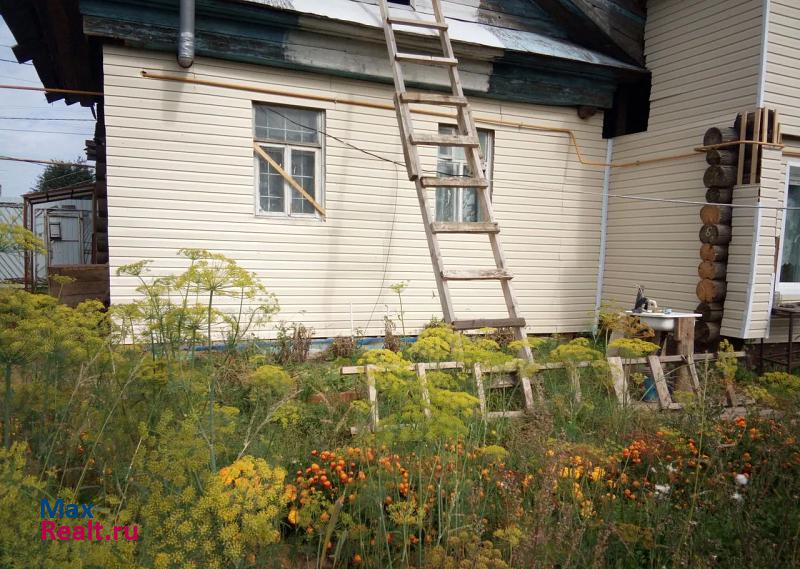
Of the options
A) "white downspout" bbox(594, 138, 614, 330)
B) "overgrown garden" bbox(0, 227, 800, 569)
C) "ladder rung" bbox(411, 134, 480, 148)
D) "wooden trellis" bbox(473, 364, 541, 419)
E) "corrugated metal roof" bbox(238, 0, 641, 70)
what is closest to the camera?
"overgrown garden" bbox(0, 227, 800, 569)

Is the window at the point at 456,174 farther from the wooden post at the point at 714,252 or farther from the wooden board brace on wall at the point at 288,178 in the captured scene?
the wooden post at the point at 714,252

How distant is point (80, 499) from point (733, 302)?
6.65 m

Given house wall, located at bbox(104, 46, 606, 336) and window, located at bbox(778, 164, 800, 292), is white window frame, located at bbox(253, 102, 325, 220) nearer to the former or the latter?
house wall, located at bbox(104, 46, 606, 336)

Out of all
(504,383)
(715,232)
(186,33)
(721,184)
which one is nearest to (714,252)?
(715,232)

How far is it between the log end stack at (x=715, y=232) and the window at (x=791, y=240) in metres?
0.88

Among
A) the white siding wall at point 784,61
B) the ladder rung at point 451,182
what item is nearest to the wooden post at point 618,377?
the ladder rung at point 451,182

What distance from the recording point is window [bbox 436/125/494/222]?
685 centimetres

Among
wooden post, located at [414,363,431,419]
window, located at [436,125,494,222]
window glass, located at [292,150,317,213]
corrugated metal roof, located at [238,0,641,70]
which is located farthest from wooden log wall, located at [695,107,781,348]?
wooden post, located at [414,363,431,419]

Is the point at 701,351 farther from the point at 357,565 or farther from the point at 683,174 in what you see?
the point at 357,565

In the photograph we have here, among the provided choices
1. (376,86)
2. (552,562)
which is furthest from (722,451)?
(376,86)

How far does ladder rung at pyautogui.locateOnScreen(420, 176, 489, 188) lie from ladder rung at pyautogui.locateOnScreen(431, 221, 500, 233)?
375mm

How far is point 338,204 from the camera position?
6.25 metres

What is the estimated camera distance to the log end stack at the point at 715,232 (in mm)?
5941

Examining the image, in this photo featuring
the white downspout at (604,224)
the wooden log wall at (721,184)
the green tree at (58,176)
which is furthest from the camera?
the green tree at (58,176)
